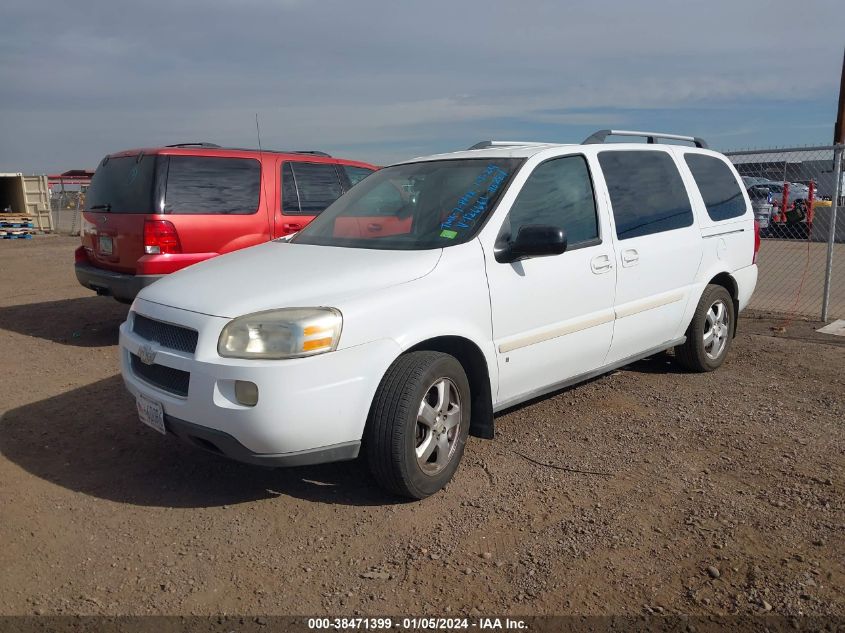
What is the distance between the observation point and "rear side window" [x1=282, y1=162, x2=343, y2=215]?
7.65 meters

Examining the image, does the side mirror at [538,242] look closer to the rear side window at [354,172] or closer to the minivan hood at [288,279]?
the minivan hood at [288,279]

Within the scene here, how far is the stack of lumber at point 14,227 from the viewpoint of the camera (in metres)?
21.5

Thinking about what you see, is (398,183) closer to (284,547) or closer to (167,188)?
(284,547)

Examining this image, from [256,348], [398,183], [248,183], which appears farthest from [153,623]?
[248,183]

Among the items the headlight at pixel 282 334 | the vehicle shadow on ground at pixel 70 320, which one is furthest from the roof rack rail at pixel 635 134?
the vehicle shadow on ground at pixel 70 320

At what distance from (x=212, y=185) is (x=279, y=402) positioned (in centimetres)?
452

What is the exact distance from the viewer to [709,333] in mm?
5805

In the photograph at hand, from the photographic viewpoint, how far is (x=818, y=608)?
8.98 ft

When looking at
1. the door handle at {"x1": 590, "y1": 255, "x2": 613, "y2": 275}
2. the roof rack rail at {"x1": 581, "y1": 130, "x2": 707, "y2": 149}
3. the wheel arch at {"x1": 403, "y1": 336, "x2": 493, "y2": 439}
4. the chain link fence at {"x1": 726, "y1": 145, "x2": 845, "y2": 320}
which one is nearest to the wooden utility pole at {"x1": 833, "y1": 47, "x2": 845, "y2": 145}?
the chain link fence at {"x1": 726, "y1": 145, "x2": 845, "y2": 320}

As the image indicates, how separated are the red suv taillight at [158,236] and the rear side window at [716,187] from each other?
4.55 m

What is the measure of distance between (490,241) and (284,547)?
1881mm

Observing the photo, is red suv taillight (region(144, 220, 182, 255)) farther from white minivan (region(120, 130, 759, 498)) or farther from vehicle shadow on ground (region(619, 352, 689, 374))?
vehicle shadow on ground (region(619, 352, 689, 374))

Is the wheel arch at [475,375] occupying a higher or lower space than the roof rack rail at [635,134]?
lower

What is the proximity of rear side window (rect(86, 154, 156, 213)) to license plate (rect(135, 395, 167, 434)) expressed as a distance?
346cm
